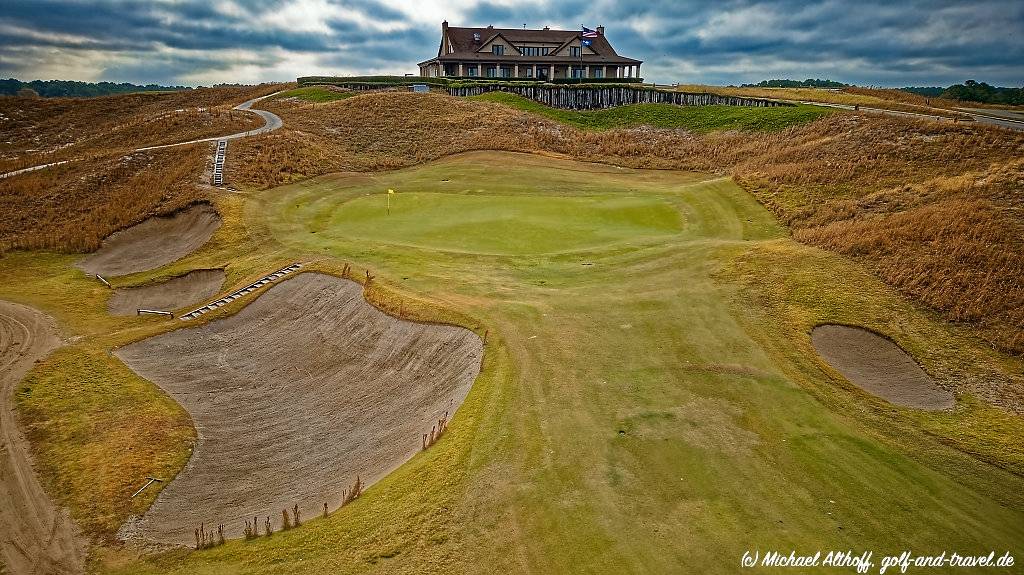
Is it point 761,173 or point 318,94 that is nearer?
point 761,173

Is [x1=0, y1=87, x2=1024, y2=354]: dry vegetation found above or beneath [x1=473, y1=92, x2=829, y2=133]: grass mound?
beneath

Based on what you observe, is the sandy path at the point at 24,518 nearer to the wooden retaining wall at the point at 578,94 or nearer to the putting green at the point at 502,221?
the putting green at the point at 502,221

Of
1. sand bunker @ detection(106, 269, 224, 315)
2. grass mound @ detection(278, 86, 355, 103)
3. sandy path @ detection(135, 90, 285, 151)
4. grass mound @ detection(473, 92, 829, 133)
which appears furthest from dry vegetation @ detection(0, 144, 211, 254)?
grass mound @ detection(473, 92, 829, 133)

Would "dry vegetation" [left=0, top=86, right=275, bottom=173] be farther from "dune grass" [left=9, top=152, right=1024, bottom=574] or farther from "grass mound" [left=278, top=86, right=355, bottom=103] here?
"dune grass" [left=9, top=152, right=1024, bottom=574]

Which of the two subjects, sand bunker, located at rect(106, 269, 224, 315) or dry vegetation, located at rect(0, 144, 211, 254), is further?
dry vegetation, located at rect(0, 144, 211, 254)

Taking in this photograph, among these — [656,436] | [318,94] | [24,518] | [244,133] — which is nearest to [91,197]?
[244,133]

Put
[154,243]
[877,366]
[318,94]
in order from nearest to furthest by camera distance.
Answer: [877,366]
[154,243]
[318,94]

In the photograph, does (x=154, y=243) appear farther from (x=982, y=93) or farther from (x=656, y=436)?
(x=982, y=93)
